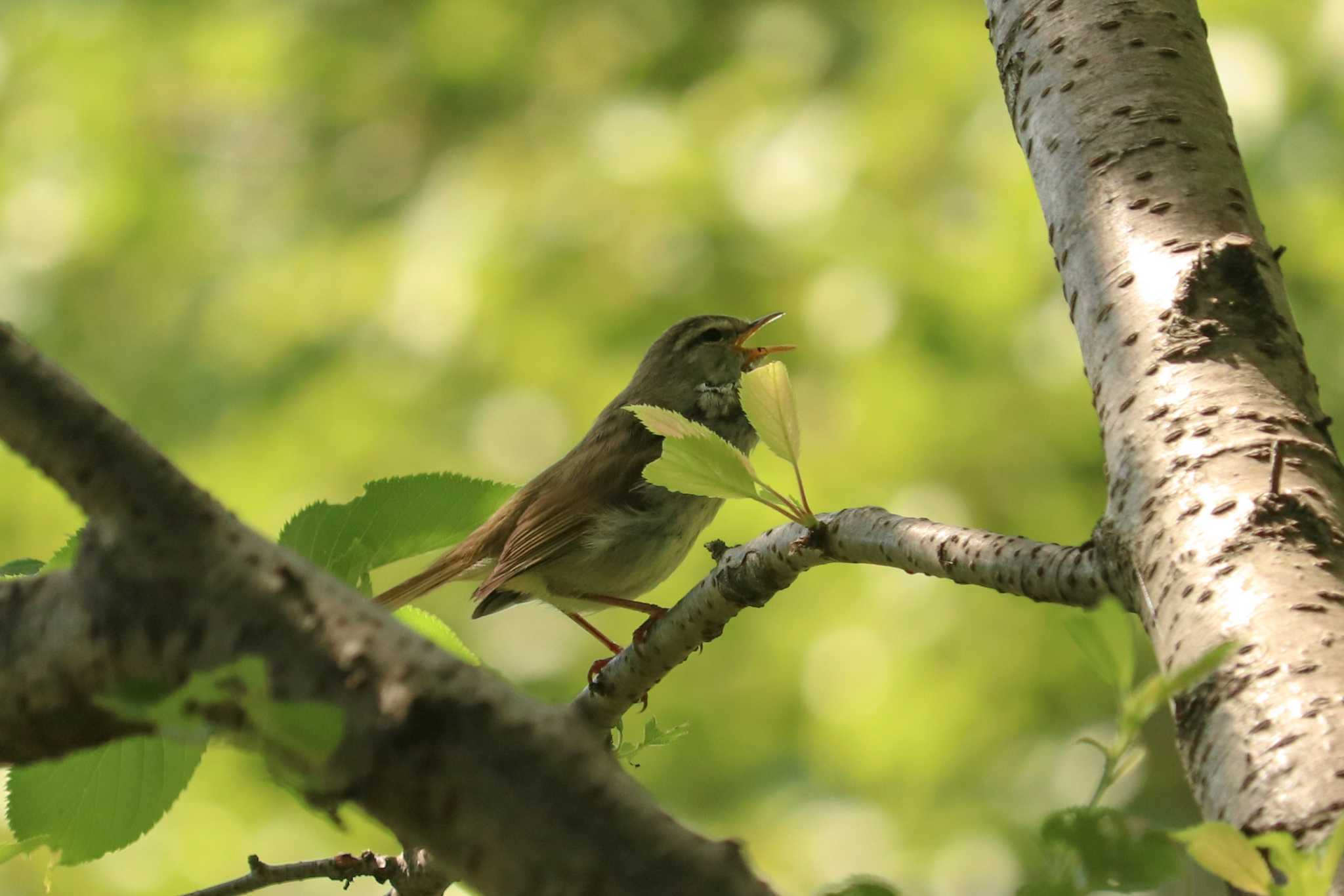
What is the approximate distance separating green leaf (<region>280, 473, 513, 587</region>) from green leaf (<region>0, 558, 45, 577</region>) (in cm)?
47

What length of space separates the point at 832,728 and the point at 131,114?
15.2 ft

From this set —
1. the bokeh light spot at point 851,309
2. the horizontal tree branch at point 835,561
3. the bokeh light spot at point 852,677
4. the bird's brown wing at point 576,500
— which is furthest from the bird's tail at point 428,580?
the horizontal tree branch at point 835,561

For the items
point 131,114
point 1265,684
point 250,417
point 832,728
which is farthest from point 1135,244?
point 131,114

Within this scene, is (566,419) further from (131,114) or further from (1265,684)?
(1265,684)

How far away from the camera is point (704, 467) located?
1.61 metres

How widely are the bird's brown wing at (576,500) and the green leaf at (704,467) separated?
2473 mm

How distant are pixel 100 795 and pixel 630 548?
264 centimetres

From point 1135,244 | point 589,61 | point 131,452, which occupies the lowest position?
point 131,452

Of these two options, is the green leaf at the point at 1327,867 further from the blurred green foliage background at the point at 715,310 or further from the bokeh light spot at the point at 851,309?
the bokeh light spot at the point at 851,309

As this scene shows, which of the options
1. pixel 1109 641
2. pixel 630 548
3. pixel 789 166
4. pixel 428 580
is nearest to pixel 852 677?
pixel 630 548

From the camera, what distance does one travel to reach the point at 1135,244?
1714 millimetres

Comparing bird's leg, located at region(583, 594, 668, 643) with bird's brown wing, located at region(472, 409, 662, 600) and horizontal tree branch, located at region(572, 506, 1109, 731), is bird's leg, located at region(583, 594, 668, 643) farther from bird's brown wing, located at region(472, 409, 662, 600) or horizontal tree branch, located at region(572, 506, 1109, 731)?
horizontal tree branch, located at region(572, 506, 1109, 731)

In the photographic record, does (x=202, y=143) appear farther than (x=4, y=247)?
Yes

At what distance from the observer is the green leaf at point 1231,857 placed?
0.90m
